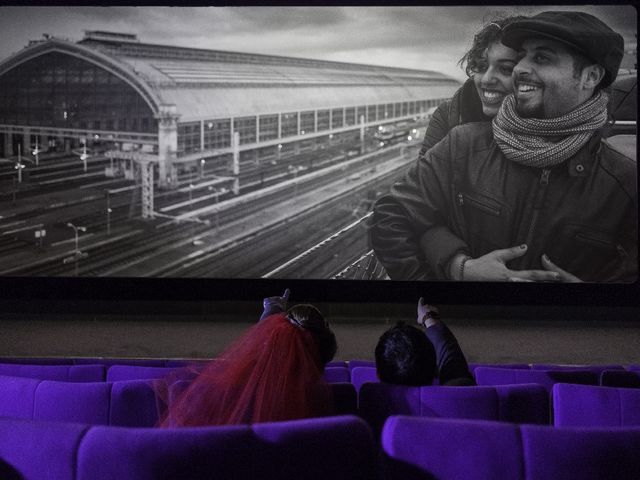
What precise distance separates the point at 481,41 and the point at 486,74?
30cm

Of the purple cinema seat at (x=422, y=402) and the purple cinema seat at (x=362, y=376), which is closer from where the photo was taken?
the purple cinema seat at (x=422, y=402)

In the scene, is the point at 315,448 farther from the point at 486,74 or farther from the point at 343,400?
the point at 486,74

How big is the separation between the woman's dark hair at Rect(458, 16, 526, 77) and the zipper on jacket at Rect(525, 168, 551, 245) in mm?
1131

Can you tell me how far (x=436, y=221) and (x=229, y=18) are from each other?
2.66m

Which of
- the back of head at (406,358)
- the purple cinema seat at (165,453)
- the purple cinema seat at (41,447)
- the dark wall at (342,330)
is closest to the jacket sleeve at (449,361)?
the back of head at (406,358)

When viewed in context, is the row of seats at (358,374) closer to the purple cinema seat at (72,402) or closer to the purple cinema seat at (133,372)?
the purple cinema seat at (133,372)

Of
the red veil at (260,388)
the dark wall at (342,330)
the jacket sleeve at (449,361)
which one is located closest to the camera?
the red veil at (260,388)

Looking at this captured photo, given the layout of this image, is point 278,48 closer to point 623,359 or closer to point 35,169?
point 35,169

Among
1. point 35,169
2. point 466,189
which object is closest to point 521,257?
point 466,189

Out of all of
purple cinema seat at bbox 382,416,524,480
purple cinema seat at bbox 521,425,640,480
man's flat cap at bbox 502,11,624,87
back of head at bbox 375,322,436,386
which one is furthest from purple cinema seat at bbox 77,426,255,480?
man's flat cap at bbox 502,11,624,87

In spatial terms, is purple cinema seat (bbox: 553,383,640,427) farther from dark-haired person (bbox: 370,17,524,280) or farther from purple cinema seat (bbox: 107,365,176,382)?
dark-haired person (bbox: 370,17,524,280)

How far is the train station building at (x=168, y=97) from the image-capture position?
6945mm

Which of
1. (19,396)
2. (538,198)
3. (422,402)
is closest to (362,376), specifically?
(422,402)

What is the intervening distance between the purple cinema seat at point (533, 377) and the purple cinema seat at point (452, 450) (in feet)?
5.51
